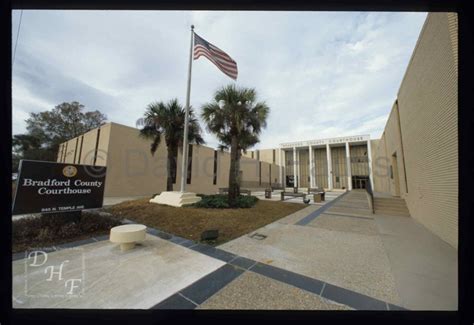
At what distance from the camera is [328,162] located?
1330 inches

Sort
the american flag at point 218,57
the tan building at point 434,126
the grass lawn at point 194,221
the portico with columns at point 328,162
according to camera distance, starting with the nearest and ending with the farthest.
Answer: the tan building at point 434,126 < the grass lawn at point 194,221 < the american flag at point 218,57 < the portico with columns at point 328,162

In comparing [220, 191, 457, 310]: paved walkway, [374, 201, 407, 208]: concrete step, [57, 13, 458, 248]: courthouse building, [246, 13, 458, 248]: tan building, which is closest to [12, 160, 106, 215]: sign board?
[220, 191, 457, 310]: paved walkway

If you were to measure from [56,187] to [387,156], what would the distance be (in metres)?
21.7

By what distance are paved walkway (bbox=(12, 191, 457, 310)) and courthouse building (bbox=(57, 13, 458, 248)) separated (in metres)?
2.13

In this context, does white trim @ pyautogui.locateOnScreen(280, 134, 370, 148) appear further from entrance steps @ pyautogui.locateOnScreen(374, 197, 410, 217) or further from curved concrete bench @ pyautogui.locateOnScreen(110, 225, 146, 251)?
curved concrete bench @ pyautogui.locateOnScreen(110, 225, 146, 251)

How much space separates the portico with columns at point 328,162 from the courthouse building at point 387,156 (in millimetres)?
165

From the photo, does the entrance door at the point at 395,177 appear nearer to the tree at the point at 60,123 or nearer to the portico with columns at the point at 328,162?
the portico with columns at the point at 328,162

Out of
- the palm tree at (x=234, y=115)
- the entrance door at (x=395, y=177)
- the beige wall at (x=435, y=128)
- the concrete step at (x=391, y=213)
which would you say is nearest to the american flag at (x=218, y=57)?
the palm tree at (x=234, y=115)

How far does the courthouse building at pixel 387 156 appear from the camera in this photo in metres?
4.31

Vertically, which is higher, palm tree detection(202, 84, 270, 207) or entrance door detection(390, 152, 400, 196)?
palm tree detection(202, 84, 270, 207)

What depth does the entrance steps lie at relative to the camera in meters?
8.34

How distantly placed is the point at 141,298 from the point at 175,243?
2.16m
